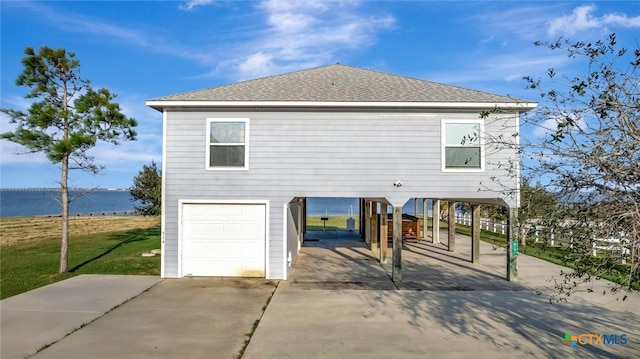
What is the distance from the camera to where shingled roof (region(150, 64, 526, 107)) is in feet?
34.3

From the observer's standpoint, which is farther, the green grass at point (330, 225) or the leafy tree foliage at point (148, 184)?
the leafy tree foliage at point (148, 184)

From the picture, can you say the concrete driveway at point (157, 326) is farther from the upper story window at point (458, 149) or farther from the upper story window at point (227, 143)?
the upper story window at point (458, 149)

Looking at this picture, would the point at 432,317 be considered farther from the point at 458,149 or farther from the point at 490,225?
the point at 490,225

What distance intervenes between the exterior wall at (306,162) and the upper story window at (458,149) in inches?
7.6

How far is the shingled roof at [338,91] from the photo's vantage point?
1047cm

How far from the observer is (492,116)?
420 inches

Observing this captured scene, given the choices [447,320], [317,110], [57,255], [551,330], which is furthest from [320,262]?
[57,255]

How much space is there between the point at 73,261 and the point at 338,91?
9.86 m

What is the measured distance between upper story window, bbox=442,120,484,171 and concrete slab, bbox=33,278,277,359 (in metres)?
5.65

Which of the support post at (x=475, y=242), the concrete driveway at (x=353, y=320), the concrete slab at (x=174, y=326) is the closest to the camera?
the concrete slab at (x=174, y=326)

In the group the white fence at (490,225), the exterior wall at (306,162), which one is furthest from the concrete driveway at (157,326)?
the white fence at (490,225)

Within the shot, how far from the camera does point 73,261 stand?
41.4ft

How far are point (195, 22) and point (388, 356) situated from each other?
47.3ft

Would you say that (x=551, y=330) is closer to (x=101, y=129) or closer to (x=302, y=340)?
(x=302, y=340)
